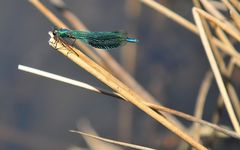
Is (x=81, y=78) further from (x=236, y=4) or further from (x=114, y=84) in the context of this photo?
(x=114, y=84)

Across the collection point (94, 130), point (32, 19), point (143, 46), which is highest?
point (32, 19)

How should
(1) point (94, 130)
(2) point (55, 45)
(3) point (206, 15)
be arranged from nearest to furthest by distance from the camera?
1. (2) point (55, 45)
2. (3) point (206, 15)
3. (1) point (94, 130)

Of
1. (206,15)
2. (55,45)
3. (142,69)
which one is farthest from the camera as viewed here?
(142,69)

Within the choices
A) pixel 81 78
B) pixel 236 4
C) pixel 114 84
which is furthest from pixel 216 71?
pixel 81 78

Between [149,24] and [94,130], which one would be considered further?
[149,24]

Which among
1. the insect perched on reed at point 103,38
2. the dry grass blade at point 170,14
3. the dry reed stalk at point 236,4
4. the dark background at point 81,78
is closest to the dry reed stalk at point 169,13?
the dry grass blade at point 170,14

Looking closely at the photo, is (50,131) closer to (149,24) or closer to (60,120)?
Answer: (60,120)

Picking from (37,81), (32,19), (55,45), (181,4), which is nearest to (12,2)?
(32,19)
